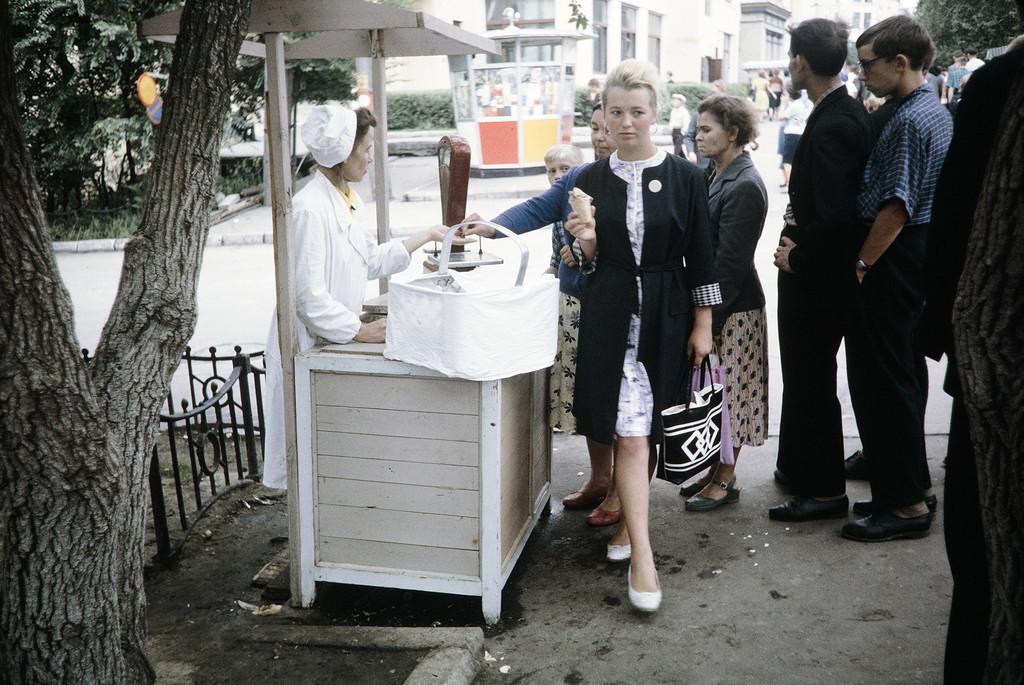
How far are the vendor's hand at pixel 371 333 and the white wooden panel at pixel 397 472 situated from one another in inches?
17.3

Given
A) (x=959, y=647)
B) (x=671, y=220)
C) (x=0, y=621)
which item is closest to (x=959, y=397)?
(x=959, y=647)

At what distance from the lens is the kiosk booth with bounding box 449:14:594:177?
17047mm

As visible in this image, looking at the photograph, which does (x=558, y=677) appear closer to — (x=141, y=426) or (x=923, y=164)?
(x=141, y=426)

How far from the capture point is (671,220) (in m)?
3.07

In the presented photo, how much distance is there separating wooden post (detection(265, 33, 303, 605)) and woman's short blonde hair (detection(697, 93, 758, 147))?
1716 mm

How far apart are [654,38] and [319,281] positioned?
117 feet

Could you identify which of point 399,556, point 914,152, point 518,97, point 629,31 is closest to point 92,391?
point 399,556

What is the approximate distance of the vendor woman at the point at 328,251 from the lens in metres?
3.18

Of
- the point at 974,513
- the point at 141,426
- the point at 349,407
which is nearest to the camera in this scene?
the point at 974,513

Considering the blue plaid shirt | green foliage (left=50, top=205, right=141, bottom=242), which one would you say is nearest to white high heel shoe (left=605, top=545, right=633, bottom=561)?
the blue plaid shirt

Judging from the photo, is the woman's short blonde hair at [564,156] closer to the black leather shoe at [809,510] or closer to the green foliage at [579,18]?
the green foliage at [579,18]

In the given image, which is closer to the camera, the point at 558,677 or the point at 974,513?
the point at 974,513

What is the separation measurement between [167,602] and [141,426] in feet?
3.77

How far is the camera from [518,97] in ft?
56.4
